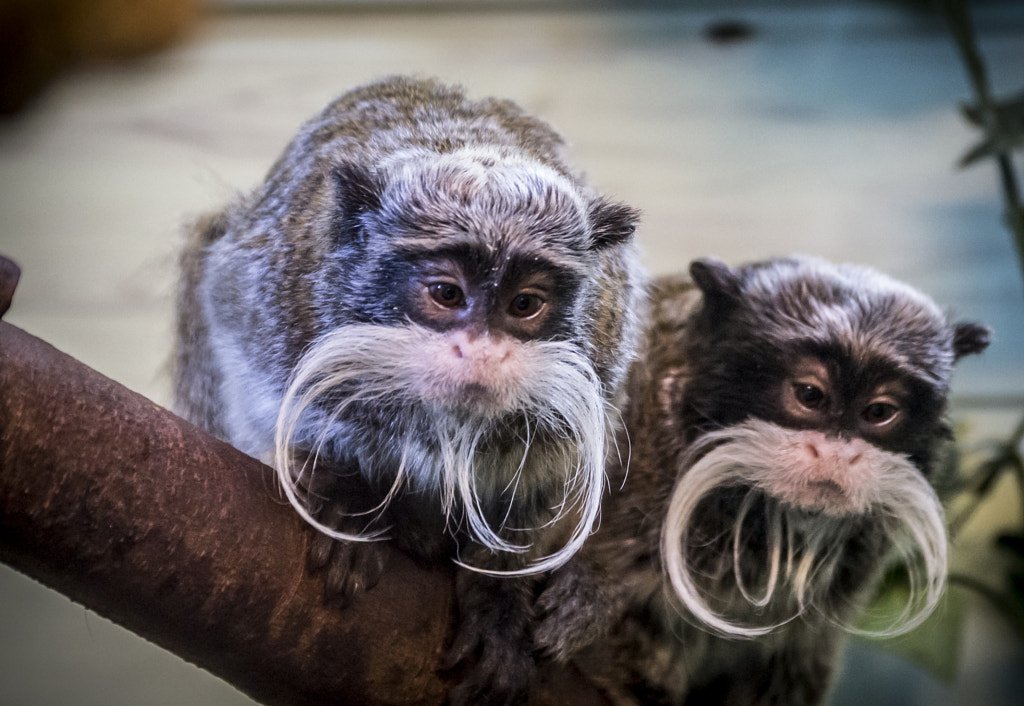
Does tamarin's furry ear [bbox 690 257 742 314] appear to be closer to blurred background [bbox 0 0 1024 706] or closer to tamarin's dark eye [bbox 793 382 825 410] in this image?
tamarin's dark eye [bbox 793 382 825 410]

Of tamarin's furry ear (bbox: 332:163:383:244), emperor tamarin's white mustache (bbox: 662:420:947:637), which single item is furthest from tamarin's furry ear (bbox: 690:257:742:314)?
tamarin's furry ear (bbox: 332:163:383:244)

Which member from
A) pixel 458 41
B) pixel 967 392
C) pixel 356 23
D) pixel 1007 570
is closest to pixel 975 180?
pixel 967 392

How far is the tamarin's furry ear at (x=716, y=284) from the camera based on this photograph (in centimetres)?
177

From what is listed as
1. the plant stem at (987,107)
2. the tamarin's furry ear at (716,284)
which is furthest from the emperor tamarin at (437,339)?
the plant stem at (987,107)

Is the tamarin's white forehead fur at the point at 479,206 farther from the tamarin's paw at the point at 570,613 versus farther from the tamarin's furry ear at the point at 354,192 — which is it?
the tamarin's paw at the point at 570,613

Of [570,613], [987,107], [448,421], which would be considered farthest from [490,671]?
[987,107]

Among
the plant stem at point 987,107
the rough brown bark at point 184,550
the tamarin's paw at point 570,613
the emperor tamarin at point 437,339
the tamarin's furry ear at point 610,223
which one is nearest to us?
the rough brown bark at point 184,550

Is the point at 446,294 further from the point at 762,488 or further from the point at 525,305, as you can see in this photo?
the point at 762,488

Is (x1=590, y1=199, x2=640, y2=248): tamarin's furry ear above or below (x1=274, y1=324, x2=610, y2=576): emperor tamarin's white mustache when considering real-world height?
above

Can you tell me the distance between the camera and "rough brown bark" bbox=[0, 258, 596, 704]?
3.92ft

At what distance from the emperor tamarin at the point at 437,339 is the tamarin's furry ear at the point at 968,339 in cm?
60

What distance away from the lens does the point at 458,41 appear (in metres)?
2.98

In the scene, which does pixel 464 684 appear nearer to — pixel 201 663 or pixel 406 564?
pixel 406 564

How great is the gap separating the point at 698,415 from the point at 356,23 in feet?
6.13
